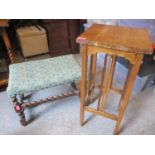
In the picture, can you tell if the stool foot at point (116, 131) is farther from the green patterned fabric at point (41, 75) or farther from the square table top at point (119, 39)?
the square table top at point (119, 39)

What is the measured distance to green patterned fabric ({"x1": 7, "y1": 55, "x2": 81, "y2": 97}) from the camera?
1.16 metres

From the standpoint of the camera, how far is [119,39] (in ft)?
2.78

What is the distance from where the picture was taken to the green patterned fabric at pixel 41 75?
116 cm

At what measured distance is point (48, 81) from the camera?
121cm

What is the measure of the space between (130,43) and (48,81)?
69cm

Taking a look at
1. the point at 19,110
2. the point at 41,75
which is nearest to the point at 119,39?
the point at 41,75

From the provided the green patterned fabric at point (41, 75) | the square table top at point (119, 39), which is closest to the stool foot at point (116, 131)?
the green patterned fabric at point (41, 75)

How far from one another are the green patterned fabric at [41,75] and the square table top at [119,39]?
17.7 inches

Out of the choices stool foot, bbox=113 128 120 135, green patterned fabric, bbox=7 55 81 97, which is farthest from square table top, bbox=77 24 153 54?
stool foot, bbox=113 128 120 135

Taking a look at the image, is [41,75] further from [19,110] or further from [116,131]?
[116,131]

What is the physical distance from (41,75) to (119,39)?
71cm

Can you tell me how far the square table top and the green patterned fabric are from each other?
1.47 feet

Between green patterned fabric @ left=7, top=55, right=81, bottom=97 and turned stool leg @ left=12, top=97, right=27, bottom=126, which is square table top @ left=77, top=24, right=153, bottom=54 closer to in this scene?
green patterned fabric @ left=7, top=55, right=81, bottom=97
